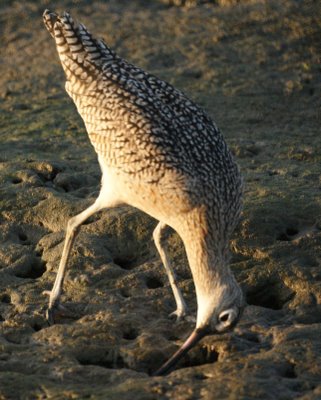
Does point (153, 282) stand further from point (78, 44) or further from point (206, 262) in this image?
point (78, 44)

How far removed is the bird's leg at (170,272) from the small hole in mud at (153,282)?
25cm

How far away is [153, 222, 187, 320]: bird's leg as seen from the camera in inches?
287

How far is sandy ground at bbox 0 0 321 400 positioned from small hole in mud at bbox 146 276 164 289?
0.04 ft

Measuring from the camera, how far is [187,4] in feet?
47.7

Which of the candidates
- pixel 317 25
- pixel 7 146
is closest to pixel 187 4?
pixel 317 25

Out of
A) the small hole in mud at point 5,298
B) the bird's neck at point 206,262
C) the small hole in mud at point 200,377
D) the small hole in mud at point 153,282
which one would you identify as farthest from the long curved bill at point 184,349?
the small hole in mud at point 5,298

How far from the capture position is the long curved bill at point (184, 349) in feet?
21.4

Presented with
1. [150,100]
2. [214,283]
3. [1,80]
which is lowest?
[1,80]

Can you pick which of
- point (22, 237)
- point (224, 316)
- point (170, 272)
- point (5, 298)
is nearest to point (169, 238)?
point (170, 272)

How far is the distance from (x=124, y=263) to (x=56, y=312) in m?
1.01

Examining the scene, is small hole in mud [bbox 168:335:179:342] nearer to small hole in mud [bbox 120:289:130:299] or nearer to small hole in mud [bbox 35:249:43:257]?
small hole in mud [bbox 120:289:130:299]

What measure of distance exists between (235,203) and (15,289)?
202 centimetres

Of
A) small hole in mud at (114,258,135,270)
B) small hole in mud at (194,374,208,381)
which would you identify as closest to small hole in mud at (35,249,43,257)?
small hole in mud at (114,258,135,270)

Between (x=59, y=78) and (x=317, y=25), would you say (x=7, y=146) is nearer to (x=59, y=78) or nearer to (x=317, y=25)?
(x=59, y=78)
